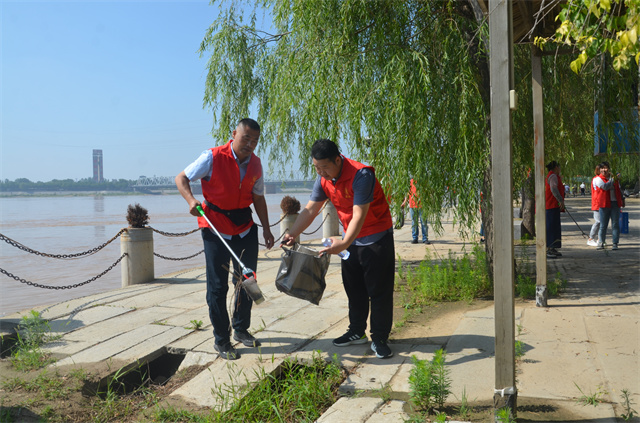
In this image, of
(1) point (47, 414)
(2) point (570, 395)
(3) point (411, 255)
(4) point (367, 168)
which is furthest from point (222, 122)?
(2) point (570, 395)

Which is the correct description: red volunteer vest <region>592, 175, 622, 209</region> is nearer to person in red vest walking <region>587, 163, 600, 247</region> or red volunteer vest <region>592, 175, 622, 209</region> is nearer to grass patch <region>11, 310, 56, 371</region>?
person in red vest walking <region>587, 163, 600, 247</region>

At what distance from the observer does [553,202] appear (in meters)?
10.4

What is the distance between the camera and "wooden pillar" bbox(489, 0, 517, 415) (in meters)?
3.34

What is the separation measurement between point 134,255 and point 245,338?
463 centimetres

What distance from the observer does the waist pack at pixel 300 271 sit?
4570 mm

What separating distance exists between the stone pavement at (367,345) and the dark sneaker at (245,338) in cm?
9

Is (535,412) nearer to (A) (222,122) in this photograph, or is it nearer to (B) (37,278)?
(A) (222,122)

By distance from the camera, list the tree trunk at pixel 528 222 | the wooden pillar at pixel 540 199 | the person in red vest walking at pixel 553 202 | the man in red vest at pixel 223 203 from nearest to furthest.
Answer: the man in red vest at pixel 223 203, the wooden pillar at pixel 540 199, the person in red vest walking at pixel 553 202, the tree trunk at pixel 528 222

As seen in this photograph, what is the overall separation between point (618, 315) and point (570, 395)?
2682 millimetres

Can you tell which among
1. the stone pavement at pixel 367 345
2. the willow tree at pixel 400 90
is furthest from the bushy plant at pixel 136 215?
the willow tree at pixel 400 90

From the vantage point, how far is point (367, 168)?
458cm

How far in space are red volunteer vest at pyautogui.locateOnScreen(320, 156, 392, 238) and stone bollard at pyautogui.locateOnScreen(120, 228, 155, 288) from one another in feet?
17.6

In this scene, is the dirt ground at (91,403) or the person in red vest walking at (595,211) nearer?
the dirt ground at (91,403)

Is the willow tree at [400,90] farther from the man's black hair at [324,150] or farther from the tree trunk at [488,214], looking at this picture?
the man's black hair at [324,150]
